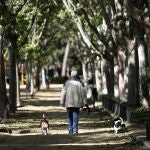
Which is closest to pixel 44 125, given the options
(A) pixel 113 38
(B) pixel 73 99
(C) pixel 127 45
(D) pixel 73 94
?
(B) pixel 73 99

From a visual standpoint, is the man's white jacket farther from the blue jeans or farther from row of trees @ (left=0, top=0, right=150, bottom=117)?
row of trees @ (left=0, top=0, right=150, bottom=117)

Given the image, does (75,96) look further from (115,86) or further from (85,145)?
(115,86)

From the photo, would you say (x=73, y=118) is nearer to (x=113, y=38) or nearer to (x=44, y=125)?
(x=44, y=125)

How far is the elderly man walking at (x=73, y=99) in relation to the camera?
1936 cm

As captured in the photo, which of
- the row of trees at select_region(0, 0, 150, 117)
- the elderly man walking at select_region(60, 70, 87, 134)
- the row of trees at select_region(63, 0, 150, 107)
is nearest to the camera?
the elderly man walking at select_region(60, 70, 87, 134)

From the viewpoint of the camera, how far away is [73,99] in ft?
63.6

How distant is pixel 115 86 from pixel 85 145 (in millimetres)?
21003

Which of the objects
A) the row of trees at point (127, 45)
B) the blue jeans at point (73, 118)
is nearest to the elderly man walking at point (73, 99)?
→ the blue jeans at point (73, 118)

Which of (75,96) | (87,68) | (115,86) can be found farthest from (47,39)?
(75,96)

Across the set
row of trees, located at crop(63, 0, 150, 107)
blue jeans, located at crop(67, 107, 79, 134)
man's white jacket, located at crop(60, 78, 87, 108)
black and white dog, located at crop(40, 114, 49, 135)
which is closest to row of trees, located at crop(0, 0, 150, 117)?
row of trees, located at crop(63, 0, 150, 107)

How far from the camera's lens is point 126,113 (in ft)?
76.6

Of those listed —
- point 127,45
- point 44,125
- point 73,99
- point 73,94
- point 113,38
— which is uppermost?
point 113,38

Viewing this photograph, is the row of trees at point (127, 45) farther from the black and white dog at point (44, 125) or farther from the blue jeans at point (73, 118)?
the black and white dog at point (44, 125)

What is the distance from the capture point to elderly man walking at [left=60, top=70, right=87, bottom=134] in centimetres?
1936
